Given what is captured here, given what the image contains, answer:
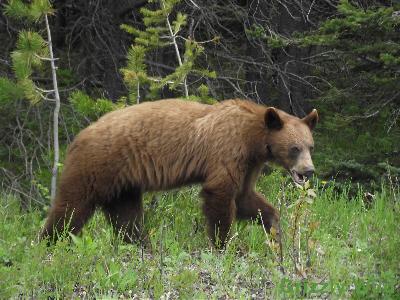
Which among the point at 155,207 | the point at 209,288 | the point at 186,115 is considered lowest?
the point at 155,207

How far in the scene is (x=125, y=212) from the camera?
23.4 ft

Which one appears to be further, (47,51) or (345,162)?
(345,162)

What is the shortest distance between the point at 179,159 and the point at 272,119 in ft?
2.89

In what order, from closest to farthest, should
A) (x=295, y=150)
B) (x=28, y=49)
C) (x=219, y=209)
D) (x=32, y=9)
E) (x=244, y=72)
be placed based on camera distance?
(x=219, y=209) → (x=295, y=150) → (x=28, y=49) → (x=32, y=9) → (x=244, y=72)

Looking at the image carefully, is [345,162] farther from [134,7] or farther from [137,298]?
[137,298]

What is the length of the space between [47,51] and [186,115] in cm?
221

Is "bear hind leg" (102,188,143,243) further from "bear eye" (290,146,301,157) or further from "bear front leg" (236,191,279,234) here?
"bear eye" (290,146,301,157)

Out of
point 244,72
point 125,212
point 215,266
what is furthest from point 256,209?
point 244,72

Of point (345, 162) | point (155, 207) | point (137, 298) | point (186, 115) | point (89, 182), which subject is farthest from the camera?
point (345, 162)

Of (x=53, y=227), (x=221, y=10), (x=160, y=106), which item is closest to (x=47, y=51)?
(x=160, y=106)

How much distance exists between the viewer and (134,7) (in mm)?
11617

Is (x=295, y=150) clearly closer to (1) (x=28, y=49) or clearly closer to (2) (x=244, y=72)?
(1) (x=28, y=49)

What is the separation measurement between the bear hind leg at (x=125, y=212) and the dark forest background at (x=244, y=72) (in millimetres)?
2468

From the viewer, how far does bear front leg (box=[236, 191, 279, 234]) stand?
7059 mm
